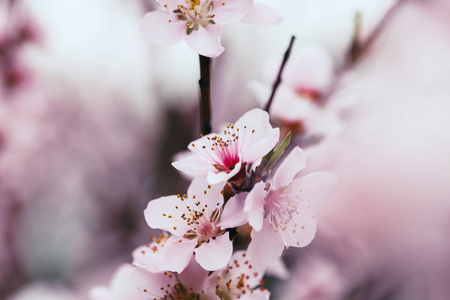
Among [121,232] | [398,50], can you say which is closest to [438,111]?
[398,50]

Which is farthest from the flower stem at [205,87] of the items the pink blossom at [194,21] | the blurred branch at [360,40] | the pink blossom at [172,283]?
the blurred branch at [360,40]

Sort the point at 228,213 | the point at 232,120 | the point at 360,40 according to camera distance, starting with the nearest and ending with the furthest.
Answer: the point at 228,213 → the point at 360,40 → the point at 232,120

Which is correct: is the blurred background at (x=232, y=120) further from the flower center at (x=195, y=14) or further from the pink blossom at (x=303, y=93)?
the flower center at (x=195, y=14)

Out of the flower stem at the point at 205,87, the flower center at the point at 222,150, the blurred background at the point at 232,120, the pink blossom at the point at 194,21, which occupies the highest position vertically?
the pink blossom at the point at 194,21

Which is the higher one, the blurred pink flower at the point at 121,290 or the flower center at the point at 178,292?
the flower center at the point at 178,292

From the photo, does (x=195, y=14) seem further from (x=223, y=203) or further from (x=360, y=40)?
(x=360, y=40)

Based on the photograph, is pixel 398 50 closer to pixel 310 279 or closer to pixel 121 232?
pixel 310 279

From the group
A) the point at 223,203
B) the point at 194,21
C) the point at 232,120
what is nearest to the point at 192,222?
the point at 223,203
